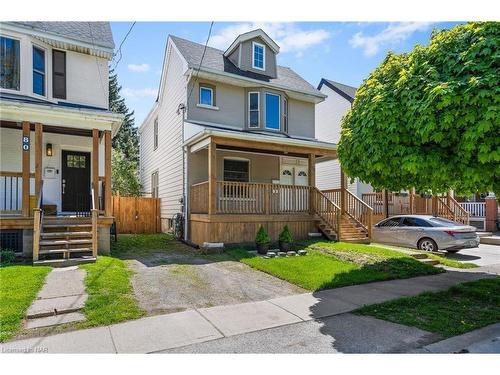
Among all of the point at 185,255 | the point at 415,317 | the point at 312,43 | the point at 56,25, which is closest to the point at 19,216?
the point at 185,255

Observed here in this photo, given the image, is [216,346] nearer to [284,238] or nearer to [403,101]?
[403,101]

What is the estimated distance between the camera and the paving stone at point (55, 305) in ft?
16.8

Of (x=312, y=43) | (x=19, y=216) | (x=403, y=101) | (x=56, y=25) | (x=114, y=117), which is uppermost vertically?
(x=56, y=25)

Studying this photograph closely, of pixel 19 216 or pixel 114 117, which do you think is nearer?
pixel 19 216

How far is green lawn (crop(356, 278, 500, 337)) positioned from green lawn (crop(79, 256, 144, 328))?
3753mm

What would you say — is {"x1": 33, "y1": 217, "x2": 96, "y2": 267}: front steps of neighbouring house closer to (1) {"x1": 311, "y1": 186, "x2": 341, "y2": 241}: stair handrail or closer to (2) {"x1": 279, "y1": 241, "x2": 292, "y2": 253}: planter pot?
(2) {"x1": 279, "y1": 241, "x2": 292, "y2": 253}: planter pot

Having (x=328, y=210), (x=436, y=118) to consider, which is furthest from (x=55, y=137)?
(x=436, y=118)

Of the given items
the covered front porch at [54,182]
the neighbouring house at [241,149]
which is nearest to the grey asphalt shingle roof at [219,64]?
the neighbouring house at [241,149]

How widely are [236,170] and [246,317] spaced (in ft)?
31.3

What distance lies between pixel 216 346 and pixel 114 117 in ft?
27.4

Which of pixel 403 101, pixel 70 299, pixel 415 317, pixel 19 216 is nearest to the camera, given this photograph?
pixel 415 317

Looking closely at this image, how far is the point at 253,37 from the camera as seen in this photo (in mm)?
15375

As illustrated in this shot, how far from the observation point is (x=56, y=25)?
36.7 ft

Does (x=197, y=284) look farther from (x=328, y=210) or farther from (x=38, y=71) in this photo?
(x=38, y=71)
